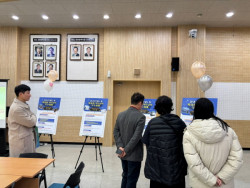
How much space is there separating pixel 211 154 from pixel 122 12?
4.46m

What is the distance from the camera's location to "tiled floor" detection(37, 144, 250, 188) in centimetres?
337

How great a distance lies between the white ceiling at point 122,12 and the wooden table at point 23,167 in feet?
12.4

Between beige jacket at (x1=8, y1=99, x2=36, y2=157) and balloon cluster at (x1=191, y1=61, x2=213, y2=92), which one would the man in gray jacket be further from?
balloon cluster at (x1=191, y1=61, x2=213, y2=92)

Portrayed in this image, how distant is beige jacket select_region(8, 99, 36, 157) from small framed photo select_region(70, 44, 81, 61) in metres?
3.54

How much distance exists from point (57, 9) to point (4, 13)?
5.18 feet

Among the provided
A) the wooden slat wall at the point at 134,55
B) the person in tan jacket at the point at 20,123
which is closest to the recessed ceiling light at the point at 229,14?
the wooden slat wall at the point at 134,55

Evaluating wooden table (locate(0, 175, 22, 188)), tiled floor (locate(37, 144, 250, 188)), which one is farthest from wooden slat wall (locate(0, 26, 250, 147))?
wooden table (locate(0, 175, 22, 188))

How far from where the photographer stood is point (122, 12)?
507 centimetres

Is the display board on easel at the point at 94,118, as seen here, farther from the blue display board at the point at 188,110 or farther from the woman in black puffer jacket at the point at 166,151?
the woman in black puffer jacket at the point at 166,151

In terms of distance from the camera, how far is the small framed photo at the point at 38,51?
20.6 feet

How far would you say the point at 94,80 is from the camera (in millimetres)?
6137

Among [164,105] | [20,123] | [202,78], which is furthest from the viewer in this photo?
[202,78]

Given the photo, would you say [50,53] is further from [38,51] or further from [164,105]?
[164,105]

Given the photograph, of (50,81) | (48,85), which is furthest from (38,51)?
(48,85)
